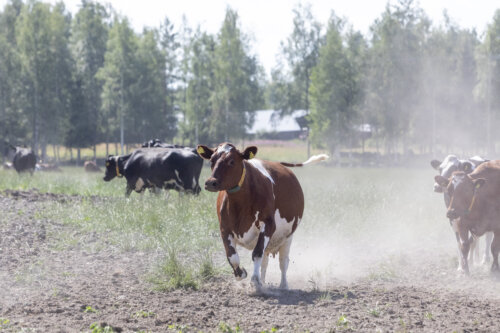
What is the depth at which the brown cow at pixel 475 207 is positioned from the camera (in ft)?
33.7

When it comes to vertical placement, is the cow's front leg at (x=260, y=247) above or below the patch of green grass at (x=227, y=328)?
above

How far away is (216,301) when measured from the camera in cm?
759

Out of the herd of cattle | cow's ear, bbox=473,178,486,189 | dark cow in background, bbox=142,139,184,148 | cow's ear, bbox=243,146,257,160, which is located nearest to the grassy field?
the herd of cattle

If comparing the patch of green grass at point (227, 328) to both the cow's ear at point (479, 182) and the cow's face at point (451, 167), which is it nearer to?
the cow's ear at point (479, 182)

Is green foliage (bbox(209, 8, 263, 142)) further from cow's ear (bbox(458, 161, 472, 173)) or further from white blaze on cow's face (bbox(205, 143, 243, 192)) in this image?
white blaze on cow's face (bbox(205, 143, 243, 192))

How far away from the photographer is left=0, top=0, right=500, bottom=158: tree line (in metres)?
52.8

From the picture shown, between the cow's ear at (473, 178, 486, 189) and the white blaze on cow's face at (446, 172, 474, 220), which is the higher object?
the cow's ear at (473, 178, 486, 189)

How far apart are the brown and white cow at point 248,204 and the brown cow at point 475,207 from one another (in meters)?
3.22

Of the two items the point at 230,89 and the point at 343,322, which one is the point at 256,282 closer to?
the point at 343,322

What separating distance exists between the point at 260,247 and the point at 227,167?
111 cm

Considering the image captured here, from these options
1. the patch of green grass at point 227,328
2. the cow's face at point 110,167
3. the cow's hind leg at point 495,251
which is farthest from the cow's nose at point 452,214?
the cow's face at point 110,167

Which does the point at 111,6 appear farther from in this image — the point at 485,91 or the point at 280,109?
the point at 485,91

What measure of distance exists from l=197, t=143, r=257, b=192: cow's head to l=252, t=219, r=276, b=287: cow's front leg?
0.69 metres

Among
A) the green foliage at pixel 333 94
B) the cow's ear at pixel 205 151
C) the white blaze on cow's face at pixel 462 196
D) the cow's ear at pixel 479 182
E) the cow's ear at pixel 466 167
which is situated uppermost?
the green foliage at pixel 333 94
